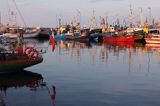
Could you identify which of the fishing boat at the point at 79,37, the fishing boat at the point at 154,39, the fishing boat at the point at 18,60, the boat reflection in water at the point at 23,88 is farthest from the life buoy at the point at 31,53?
the fishing boat at the point at 79,37

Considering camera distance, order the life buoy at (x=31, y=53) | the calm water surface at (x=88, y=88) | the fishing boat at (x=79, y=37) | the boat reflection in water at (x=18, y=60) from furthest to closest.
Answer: the fishing boat at (x=79, y=37) → the life buoy at (x=31, y=53) → the boat reflection in water at (x=18, y=60) → the calm water surface at (x=88, y=88)

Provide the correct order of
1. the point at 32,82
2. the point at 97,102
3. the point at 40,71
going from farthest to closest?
the point at 40,71, the point at 32,82, the point at 97,102

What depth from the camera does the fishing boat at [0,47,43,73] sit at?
29.7 m

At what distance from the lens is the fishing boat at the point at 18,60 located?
29.7m

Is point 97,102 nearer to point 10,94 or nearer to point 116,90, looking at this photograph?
point 116,90

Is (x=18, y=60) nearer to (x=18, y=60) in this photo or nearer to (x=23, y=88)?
(x=18, y=60)

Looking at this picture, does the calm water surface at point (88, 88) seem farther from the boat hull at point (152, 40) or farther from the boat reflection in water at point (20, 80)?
the boat hull at point (152, 40)

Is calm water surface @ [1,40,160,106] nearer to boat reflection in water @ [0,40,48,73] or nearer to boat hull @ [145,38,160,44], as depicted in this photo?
boat reflection in water @ [0,40,48,73]

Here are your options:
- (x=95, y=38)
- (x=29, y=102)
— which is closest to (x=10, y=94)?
(x=29, y=102)

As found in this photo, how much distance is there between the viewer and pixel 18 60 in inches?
1187

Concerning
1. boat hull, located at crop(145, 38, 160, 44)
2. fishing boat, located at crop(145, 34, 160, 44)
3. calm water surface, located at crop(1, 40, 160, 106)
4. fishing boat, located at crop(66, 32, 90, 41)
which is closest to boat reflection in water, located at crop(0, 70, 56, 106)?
calm water surface, located at crop(1, 40, 160, 106)

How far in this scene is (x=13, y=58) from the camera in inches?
1200

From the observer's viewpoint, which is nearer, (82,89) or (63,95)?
(63,95)

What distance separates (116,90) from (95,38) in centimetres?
8950
